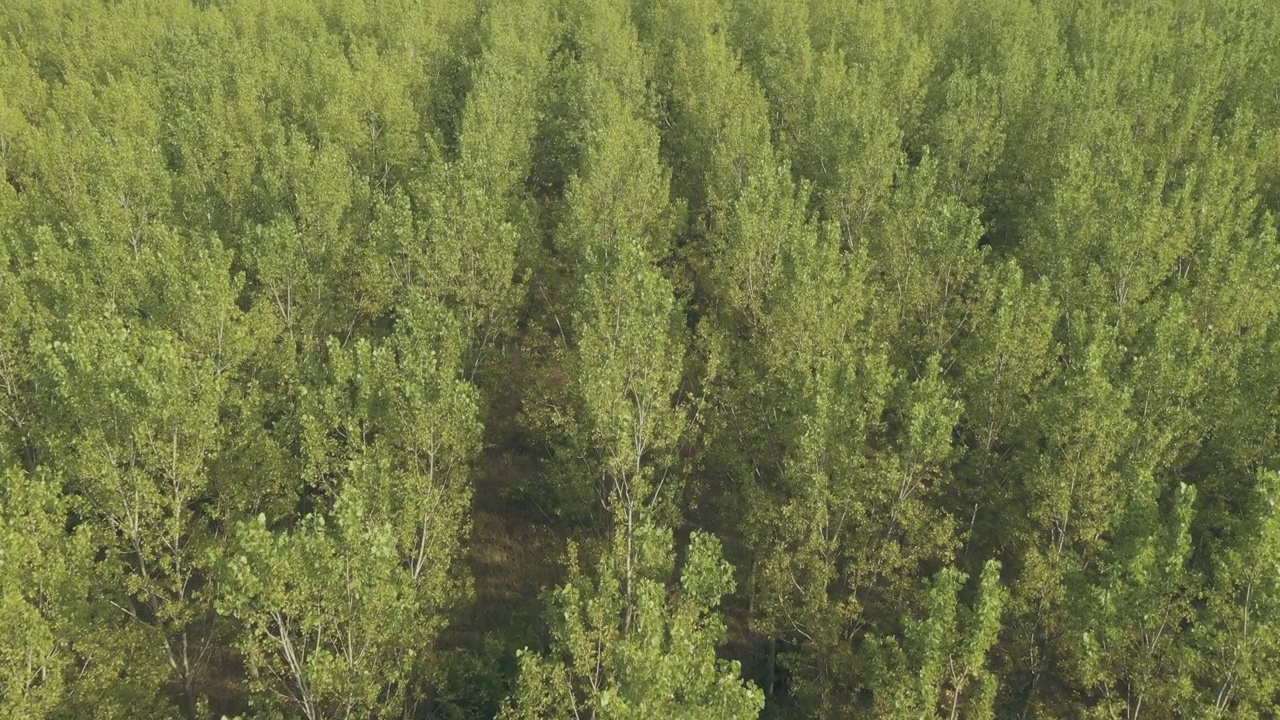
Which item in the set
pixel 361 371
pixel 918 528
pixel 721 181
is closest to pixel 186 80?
pixel 721 181

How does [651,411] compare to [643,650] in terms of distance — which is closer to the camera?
[643,650]

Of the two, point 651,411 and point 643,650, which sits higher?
point 643,650

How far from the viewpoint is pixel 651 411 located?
36.5 m

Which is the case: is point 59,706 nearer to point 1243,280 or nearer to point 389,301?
point 389,301

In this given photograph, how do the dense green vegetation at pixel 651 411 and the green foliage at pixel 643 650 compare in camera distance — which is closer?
the green foliage at pixel 643 650

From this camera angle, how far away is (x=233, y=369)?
4000cm

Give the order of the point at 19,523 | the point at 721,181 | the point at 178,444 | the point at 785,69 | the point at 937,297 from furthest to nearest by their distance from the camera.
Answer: the point at 785,69, the point at 721,181, the point at 937,297, the point at 178,444, the point at 19,523

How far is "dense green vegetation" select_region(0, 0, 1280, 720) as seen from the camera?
26.0 meters

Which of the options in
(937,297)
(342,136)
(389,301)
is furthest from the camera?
(342,136)

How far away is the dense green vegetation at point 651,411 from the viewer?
85.3 feet

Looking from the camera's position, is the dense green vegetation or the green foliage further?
the dense green vegetation

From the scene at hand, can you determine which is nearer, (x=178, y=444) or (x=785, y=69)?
(x=178, y=444)

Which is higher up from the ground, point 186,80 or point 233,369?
point 186,80

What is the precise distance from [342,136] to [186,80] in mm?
24935
